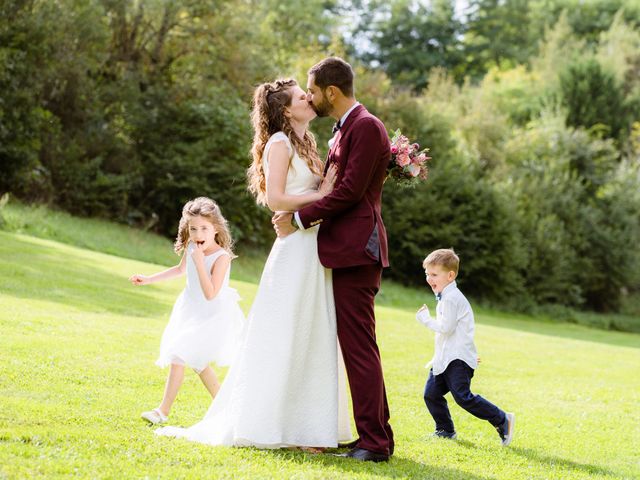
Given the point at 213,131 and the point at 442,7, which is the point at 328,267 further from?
the point at 442,7

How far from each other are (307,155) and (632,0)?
5927cm

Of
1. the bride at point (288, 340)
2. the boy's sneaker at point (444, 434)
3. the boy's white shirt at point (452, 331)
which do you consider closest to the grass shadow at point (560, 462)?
the boy's sneaker at point (444, 434)

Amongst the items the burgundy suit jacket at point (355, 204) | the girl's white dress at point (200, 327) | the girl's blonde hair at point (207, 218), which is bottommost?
the girl's white dress at point (200, 327)

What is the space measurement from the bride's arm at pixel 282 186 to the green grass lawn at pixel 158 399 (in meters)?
1.63

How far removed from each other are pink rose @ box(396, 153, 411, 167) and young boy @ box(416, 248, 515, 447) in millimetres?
1244

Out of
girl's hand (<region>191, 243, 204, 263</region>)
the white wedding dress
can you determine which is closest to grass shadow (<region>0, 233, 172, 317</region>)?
girl's hand (<region>191, 243, 204, 263</region>)

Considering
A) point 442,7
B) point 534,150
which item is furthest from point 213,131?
point 442,7

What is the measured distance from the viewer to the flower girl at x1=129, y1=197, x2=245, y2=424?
680cm

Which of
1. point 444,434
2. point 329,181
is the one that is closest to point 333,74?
point 329,181

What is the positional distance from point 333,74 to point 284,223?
104 cm

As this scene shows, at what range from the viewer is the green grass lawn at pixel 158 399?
535 cm

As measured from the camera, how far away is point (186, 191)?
26906 mm

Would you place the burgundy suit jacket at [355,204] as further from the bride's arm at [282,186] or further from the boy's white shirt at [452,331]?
the boy's white shirt at [452,331]

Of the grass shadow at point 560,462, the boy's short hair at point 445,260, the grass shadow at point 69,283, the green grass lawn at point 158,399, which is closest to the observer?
the green grass lawn at point 158,399
